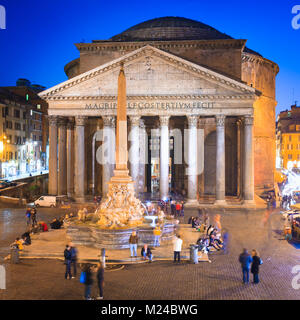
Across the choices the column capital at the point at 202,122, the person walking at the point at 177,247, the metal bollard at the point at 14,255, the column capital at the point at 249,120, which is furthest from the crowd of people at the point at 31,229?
the column capital at the point at 202,122

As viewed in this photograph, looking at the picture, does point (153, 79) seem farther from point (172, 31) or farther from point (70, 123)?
point (172, 31)

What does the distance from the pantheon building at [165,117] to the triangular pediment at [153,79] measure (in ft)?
0.25

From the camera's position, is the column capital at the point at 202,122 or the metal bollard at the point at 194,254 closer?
the metal bollard at the point at 194,254

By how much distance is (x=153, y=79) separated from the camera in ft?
95.0

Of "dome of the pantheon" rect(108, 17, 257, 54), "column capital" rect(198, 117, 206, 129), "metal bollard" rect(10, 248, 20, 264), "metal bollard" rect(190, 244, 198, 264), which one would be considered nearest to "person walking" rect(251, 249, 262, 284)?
"metal bollard" rect(190, 244, 198, 264)

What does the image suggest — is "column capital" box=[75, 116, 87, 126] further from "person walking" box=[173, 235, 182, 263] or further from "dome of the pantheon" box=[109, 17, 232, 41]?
"person walking" box=[173, 235, 182, 263]

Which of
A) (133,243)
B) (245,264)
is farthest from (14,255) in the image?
(245,264)

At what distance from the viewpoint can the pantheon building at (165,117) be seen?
28.7 metres

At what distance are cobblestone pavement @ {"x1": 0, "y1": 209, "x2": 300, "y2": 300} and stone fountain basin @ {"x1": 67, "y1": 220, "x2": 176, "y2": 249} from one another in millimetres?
2098

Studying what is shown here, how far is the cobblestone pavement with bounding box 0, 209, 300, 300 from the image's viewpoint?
1048 cm

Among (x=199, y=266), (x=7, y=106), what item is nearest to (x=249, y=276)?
(x=199, y=266)

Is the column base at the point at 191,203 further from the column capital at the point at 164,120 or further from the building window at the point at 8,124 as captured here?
the building window at the point at 8,124

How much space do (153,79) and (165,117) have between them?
122 inches

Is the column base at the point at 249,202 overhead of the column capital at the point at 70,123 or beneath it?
beneath
